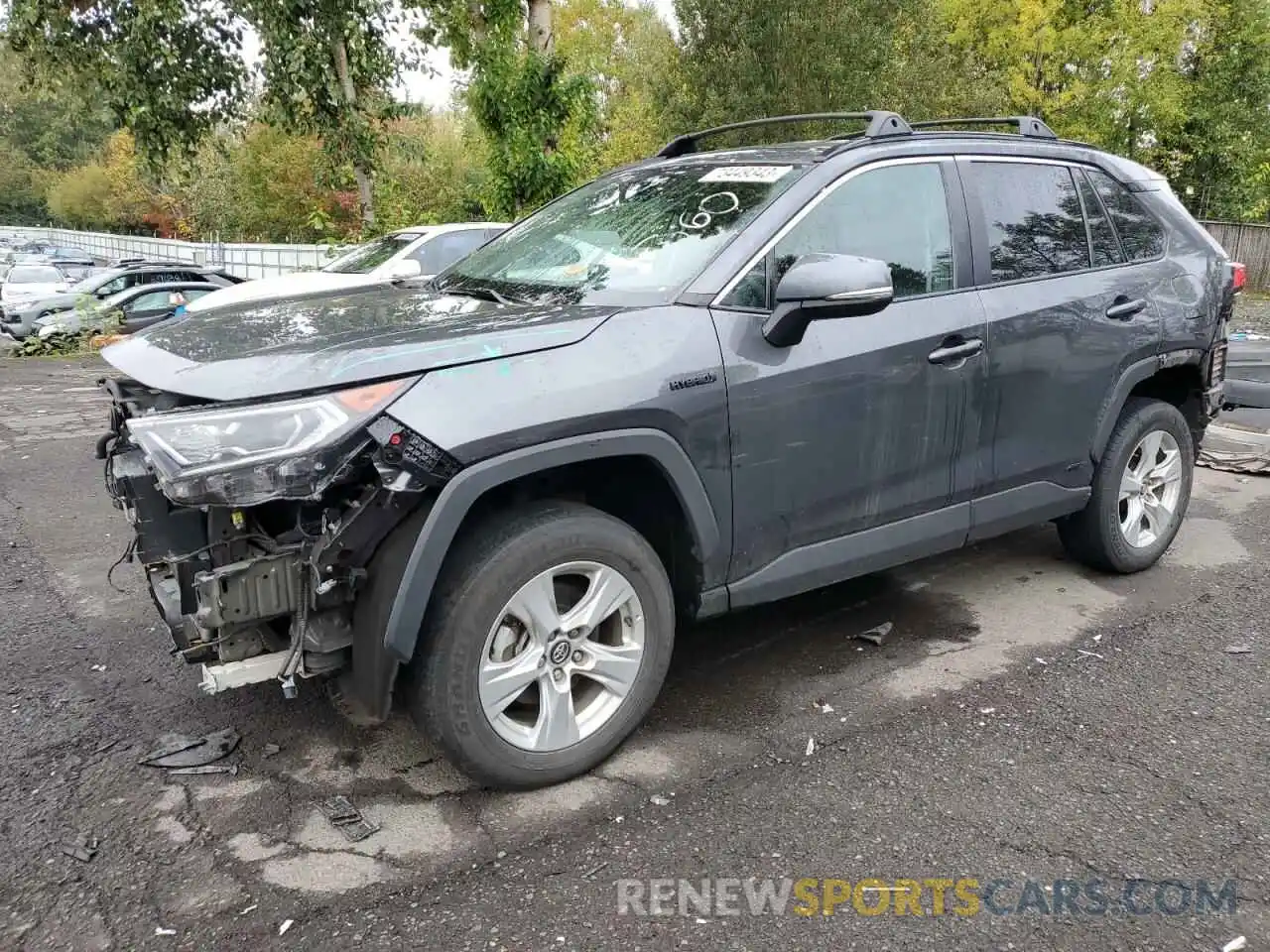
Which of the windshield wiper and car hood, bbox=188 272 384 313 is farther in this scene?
car hood, bbox=188 272 384 313

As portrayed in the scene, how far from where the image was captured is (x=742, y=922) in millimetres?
2412

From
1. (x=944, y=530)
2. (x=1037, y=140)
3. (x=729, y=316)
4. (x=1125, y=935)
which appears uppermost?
(x=1037, y=140)

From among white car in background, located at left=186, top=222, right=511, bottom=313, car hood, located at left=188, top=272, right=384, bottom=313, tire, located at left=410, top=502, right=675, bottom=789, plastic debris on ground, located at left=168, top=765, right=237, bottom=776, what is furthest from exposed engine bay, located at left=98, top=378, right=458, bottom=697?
white car in background, located at left=186, top=222, right=511, bottom=313

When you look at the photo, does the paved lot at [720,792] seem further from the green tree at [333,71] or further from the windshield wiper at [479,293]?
the green tree at [333,71]

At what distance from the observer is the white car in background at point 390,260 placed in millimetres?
9336

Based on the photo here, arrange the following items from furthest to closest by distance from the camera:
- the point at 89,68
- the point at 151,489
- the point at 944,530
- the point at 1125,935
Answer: the point at 89,68 → the point at 944,530 → the point at 151,489 → the point at 1125,935

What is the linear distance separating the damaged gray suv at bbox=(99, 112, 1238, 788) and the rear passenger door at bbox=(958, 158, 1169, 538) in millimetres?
14

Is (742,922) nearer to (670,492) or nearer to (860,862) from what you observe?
(860,862)

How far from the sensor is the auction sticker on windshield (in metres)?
3.48

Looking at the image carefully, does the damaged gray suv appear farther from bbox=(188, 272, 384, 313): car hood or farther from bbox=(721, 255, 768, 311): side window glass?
bbox=(188, 272, 384, 313): car hood

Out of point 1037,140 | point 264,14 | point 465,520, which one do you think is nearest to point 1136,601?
point 1037,140

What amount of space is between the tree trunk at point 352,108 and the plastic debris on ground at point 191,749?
1424 centimetres

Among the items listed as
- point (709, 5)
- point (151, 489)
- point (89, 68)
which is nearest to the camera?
point (151, 489)

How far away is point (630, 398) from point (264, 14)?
14.2 metres
